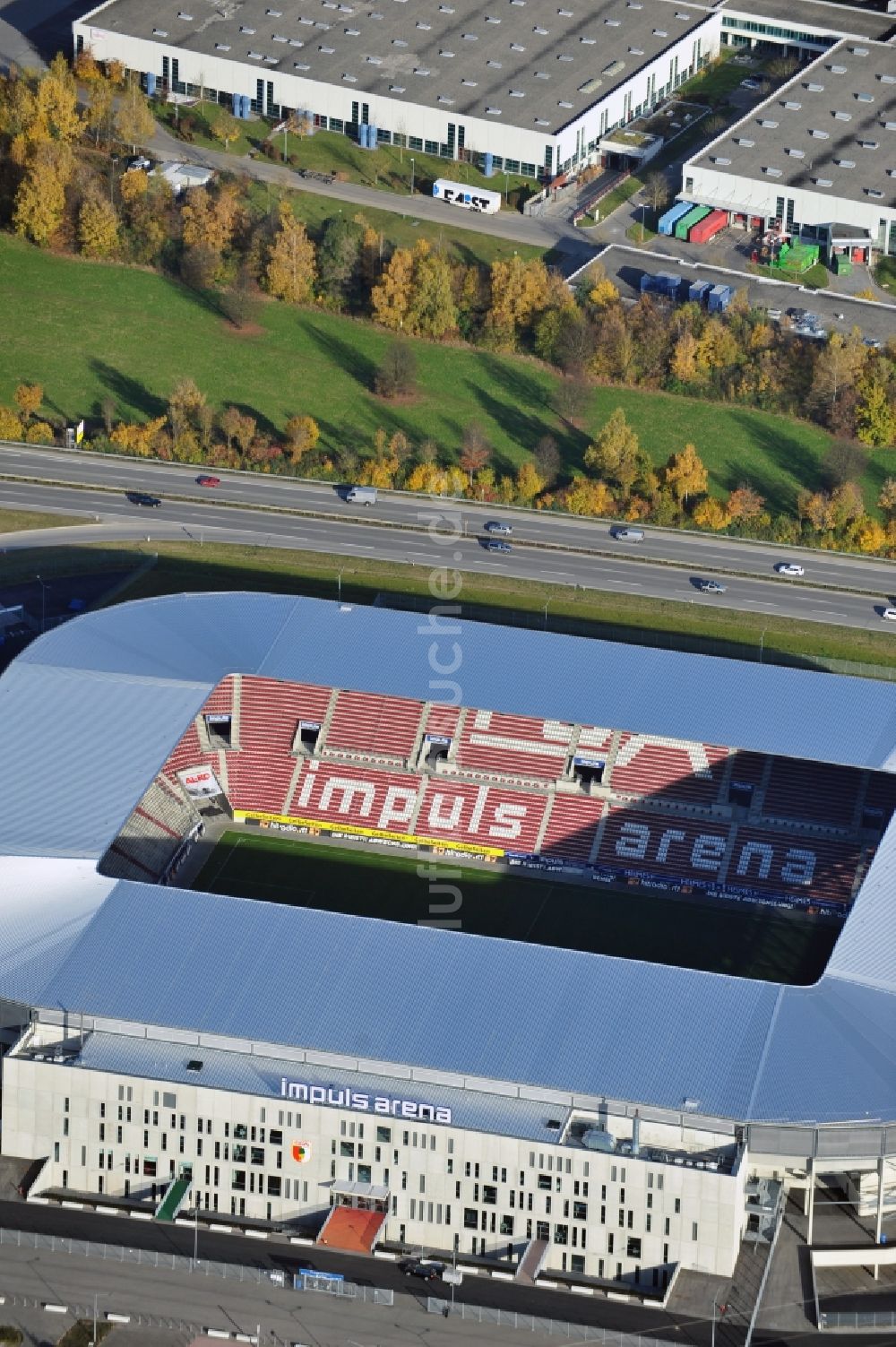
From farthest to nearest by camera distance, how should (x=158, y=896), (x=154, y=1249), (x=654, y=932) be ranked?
(x=654, y=932) < (x=158, y=896) < (x=154, y=1249)

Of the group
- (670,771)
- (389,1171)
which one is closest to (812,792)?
(670,771)

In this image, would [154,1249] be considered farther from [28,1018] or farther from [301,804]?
[301,804]

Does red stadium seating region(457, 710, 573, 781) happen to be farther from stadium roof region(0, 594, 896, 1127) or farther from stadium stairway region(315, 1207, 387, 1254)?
stadium stairway region(315, 1207, 387, 1254)

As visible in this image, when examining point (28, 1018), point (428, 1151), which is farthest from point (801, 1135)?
point (28, 1018)

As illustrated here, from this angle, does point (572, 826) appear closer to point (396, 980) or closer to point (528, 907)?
point (528, 907)

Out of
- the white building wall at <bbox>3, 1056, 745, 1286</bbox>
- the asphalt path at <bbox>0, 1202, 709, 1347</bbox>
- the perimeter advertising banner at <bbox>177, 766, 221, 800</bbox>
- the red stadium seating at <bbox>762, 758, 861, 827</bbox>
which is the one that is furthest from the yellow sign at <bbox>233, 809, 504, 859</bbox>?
the asphalt path at <bbox>0, 1202, 709, 1347</bbox>

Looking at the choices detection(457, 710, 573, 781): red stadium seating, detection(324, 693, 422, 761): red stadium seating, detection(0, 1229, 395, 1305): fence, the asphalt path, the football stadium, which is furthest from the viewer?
detection(324, 693, 422, 761): red stadium seating

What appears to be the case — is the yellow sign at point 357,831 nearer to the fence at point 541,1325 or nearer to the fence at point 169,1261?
the fence at point 169,1261
